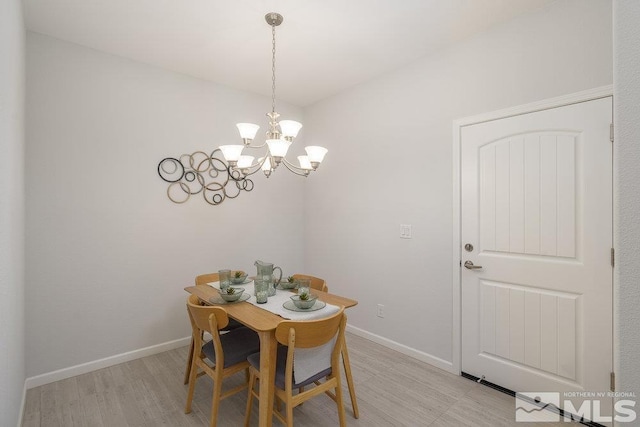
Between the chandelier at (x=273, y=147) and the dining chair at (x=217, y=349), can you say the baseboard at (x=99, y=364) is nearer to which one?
the dining chair at (x=217, y=349)

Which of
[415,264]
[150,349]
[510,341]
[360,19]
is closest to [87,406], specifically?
[150,349]

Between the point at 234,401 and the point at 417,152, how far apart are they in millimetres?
2541

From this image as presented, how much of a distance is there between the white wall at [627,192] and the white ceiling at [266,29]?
1.42 meters

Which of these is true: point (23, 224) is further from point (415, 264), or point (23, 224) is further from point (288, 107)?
point (415, 264)

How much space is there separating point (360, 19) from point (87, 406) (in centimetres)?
342

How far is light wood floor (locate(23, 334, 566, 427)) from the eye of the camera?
1.94m

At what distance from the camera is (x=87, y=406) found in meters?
2.09

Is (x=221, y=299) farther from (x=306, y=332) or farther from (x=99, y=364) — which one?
(x=99, y=364)

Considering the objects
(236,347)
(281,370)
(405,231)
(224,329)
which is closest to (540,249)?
(405,231)

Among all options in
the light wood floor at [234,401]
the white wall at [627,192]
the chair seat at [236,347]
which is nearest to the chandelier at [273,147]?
the chair seat at [236,347]

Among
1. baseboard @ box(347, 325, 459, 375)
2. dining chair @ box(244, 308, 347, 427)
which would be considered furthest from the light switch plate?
dining chair @ box(244, 308, 347, 427)

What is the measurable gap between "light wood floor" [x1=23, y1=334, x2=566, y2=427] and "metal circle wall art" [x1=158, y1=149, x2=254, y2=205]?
162 centimetres

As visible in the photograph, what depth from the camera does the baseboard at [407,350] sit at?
8.39ft

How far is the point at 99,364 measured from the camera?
8.43 ft
